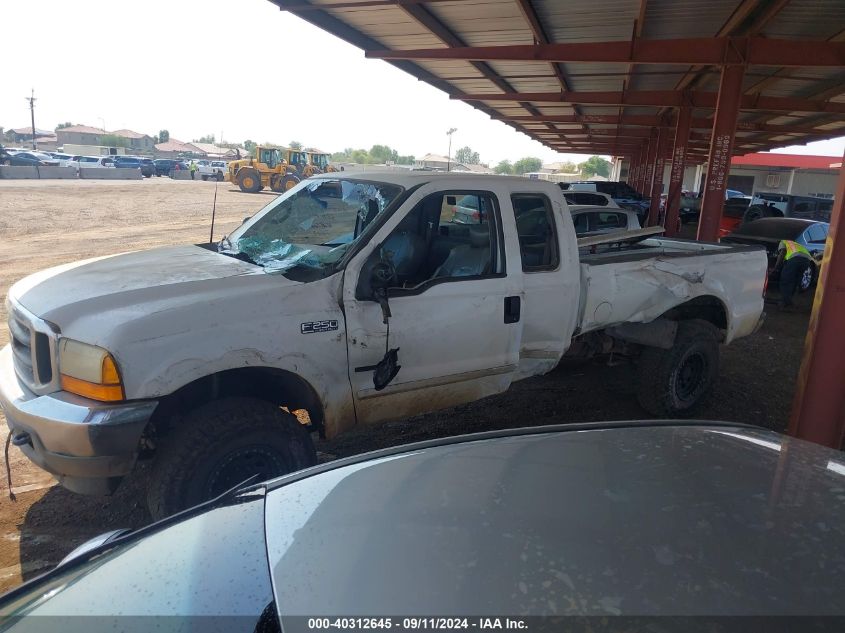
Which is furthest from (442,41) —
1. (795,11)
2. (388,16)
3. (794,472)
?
(794,472)

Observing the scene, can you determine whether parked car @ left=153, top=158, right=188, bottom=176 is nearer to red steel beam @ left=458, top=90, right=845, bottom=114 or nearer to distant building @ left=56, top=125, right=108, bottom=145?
red steel beam @ left=458, top=90, right=845, bottom=114

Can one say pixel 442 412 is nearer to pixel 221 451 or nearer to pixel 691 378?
pixel 691 378

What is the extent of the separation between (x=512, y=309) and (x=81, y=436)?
8.77 feet

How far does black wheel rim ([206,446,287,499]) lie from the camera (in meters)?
3.15

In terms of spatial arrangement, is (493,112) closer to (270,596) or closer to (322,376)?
(322,376)

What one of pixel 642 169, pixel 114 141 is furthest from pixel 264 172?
pixel 114 141

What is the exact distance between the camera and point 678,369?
5430 millimetres

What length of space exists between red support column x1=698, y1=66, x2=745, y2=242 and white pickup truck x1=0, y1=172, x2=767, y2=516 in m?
8.04

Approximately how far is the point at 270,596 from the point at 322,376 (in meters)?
2.20

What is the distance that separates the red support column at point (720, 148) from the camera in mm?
11453

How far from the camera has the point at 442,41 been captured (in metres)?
12.0

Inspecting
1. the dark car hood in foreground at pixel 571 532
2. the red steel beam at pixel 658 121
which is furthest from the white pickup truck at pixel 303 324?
the red steel beam at pixel 658 121

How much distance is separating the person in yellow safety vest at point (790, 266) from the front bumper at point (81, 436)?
1097cm

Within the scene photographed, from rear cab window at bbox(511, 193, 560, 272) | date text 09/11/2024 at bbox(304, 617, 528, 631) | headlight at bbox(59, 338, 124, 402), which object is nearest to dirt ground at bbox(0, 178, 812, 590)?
headlight at bbox(59, 338, 124, 402)
